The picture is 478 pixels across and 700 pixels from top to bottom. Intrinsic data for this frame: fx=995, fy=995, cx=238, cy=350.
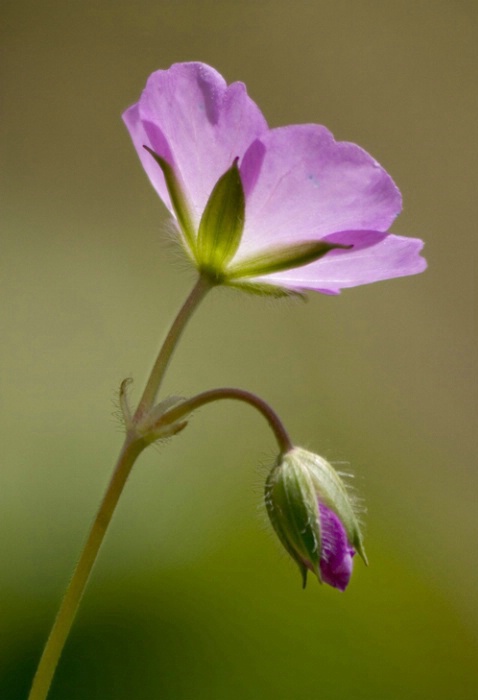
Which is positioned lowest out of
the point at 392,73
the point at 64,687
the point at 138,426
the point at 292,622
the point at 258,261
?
the point at 64,687

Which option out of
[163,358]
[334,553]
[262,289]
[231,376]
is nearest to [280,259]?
[262,289]

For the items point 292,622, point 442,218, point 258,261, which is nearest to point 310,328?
point 442,218

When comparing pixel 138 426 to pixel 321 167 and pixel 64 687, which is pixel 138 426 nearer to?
pixel 321 167

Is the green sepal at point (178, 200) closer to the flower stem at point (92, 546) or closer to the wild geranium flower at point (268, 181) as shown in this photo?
the wild geranium flower at point (268, 181)

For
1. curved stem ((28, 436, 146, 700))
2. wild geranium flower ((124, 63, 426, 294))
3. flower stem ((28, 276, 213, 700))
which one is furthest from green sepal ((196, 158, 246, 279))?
curved stem ((28, 436, 146, 700))

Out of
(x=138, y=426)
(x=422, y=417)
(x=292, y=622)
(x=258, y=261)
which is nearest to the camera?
(x=138, y=426)

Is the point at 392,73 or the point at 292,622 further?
the point at 392,73

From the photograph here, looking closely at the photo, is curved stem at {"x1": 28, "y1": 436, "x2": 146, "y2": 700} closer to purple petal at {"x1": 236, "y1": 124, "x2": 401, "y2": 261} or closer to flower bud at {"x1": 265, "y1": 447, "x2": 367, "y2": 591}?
flower bud at {"x1": 265, "y1": 447, "x2": 367, "y2": 591}
